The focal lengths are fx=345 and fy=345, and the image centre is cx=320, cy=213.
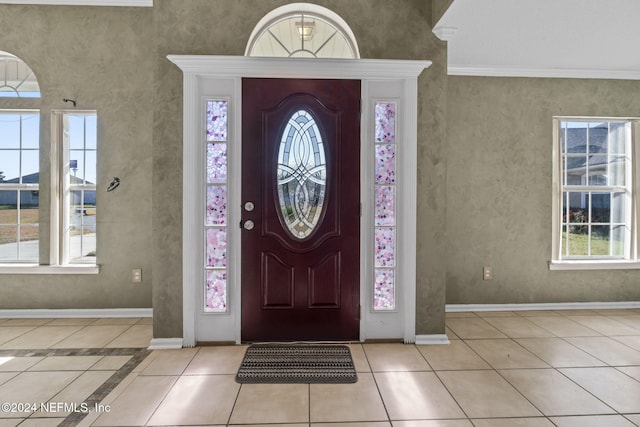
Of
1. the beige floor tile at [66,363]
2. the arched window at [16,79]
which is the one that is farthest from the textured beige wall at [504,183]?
the arched window at [16,79]

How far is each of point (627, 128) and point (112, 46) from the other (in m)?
5.83

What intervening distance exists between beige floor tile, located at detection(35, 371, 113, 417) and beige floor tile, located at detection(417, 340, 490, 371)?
2.33 metres

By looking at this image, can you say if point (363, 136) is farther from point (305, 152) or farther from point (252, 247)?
point (252, 247)

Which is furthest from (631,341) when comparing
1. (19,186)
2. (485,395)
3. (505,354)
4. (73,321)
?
(19,186)

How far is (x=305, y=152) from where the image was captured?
2.91 m

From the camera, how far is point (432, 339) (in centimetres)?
296

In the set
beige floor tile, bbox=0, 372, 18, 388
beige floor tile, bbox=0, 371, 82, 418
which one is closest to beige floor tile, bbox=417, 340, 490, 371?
beige floor tile, bbox=0, 371, 82, 418

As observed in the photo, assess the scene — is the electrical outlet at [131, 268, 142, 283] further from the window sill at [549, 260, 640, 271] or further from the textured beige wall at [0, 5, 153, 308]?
the window sill at [549, 260, 640, 271]

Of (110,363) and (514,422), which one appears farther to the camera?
(110,363)

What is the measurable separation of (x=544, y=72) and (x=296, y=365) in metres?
4.02

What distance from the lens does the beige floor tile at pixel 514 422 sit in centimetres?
189

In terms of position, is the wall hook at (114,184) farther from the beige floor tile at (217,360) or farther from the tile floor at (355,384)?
the beige floor tile at (217,360)

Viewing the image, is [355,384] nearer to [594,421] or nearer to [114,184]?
[594,421]

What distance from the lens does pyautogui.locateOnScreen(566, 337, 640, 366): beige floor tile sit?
2672 mm
